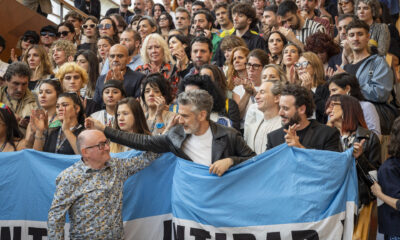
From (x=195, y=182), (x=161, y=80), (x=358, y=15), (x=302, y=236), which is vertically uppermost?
(x=358, y=15)

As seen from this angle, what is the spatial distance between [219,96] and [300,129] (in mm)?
1097

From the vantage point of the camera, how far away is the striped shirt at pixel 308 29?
400 inches

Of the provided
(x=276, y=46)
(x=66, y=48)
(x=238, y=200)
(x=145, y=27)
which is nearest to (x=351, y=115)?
(x=238, y=200)

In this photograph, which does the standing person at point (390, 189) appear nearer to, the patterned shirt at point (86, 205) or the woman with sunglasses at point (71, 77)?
the patterned shirt at point (86, 205)

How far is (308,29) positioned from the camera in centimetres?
1025

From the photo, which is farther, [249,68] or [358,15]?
[358,15]

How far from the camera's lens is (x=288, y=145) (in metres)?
5.24

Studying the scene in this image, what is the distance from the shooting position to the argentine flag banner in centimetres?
516

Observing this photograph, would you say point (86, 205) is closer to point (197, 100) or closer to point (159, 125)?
point (197, 100)

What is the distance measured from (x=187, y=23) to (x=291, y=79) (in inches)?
176

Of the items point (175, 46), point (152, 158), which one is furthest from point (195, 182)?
point (175, 46)

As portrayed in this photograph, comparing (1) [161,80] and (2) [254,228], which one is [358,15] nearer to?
(1) [161,80]

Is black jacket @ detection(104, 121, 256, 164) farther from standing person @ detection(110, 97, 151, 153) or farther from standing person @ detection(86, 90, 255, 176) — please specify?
standing person @ detection(110, 97, 151, 153)

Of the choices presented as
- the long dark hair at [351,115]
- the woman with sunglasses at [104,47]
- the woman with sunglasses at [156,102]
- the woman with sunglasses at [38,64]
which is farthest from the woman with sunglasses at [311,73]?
the woman with sunglasses at [38,64]
